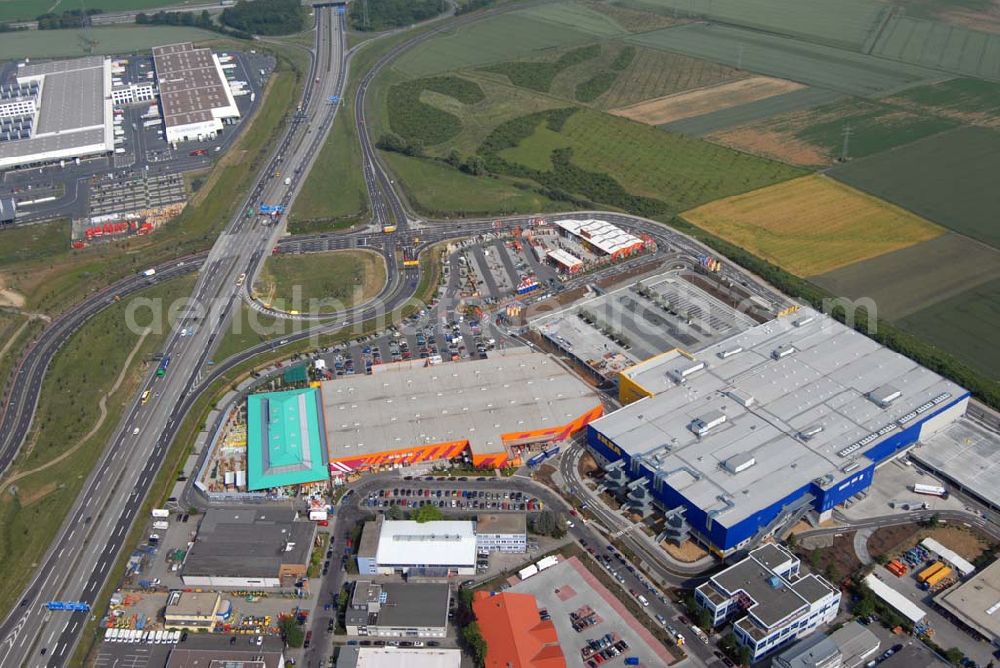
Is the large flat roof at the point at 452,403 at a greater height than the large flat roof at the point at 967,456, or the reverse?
the large flat roof at the point at 967,456

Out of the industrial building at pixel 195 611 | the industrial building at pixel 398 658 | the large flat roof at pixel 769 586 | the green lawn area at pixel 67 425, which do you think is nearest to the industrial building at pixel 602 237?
the green lawn area at pixel 67 425

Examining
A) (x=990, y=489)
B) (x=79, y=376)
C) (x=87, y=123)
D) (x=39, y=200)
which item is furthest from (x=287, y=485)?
(x=87, y=123)

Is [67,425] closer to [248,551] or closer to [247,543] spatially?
[247,543]

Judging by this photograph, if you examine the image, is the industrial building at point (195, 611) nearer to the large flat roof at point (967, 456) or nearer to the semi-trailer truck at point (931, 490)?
the semi-trailer truck at point (931, 490)

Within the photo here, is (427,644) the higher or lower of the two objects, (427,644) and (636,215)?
the lower

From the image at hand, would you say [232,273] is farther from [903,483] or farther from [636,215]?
[903,483]
